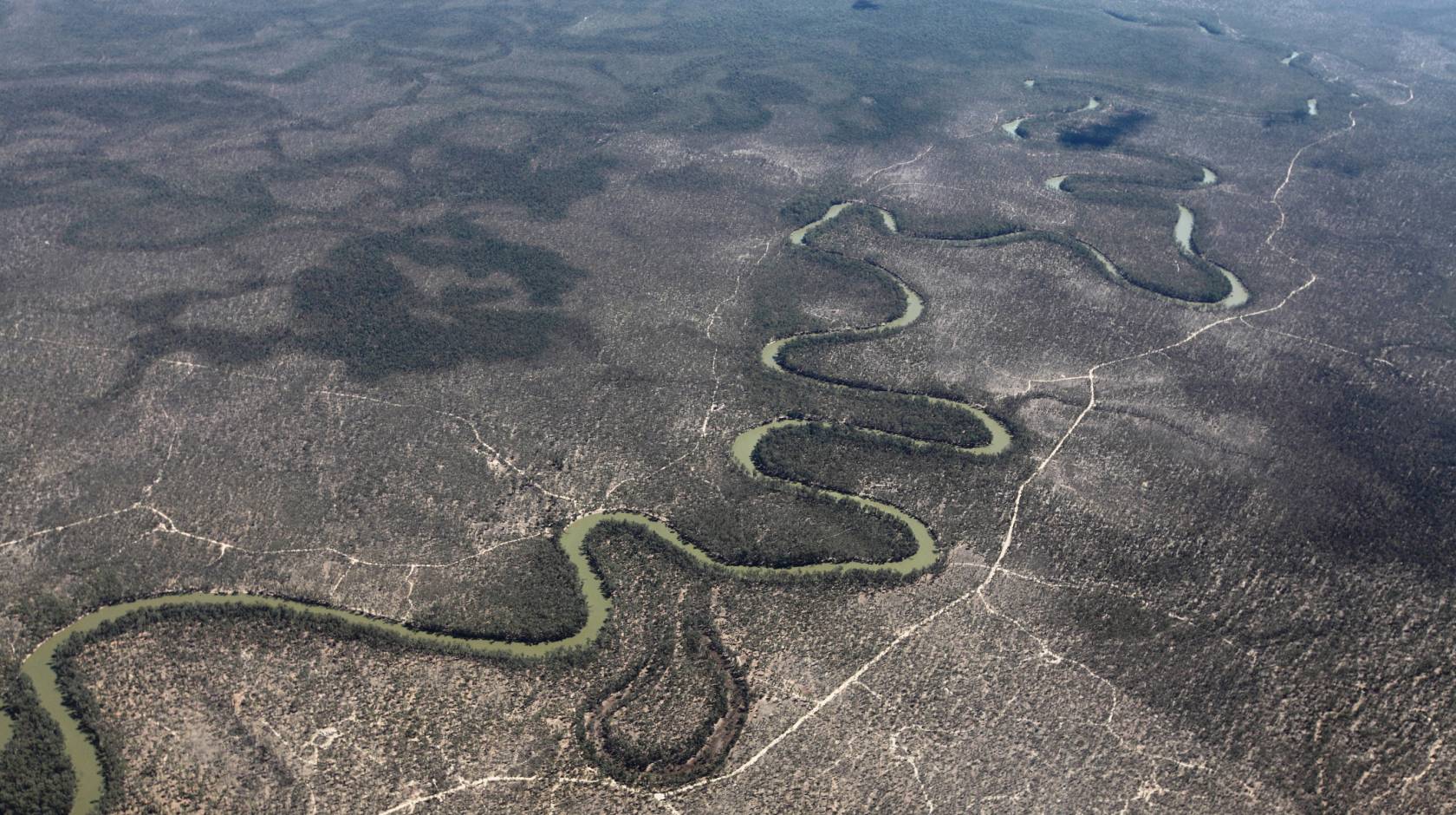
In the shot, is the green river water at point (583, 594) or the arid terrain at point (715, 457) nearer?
the green river water at point (583, 594)

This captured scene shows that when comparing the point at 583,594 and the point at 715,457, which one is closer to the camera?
the point at 583,594

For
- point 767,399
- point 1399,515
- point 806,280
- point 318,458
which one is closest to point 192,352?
point 318,458

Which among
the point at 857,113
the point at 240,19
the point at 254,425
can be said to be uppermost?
the point at 240,19

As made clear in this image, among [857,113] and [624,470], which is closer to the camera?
[624,470]

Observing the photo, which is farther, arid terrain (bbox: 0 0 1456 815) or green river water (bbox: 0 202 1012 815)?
arid terrain (bbox: 0 0 1456 815)

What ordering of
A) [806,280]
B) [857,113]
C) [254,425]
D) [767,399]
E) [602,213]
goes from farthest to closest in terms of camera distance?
[857,113] < [602,213] < [806,280] < [767,399] < [254,425]

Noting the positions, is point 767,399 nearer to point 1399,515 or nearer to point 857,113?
point 1399,515

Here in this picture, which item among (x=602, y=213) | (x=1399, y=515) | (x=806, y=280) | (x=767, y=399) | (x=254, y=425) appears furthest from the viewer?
(x=602, y=213)

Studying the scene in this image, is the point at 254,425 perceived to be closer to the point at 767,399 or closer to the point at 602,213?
the point at 767,399

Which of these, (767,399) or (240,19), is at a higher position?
(240,19)

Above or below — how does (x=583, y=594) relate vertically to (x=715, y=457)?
below

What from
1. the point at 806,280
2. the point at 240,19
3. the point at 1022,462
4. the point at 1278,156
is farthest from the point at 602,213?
the point at 240,19
